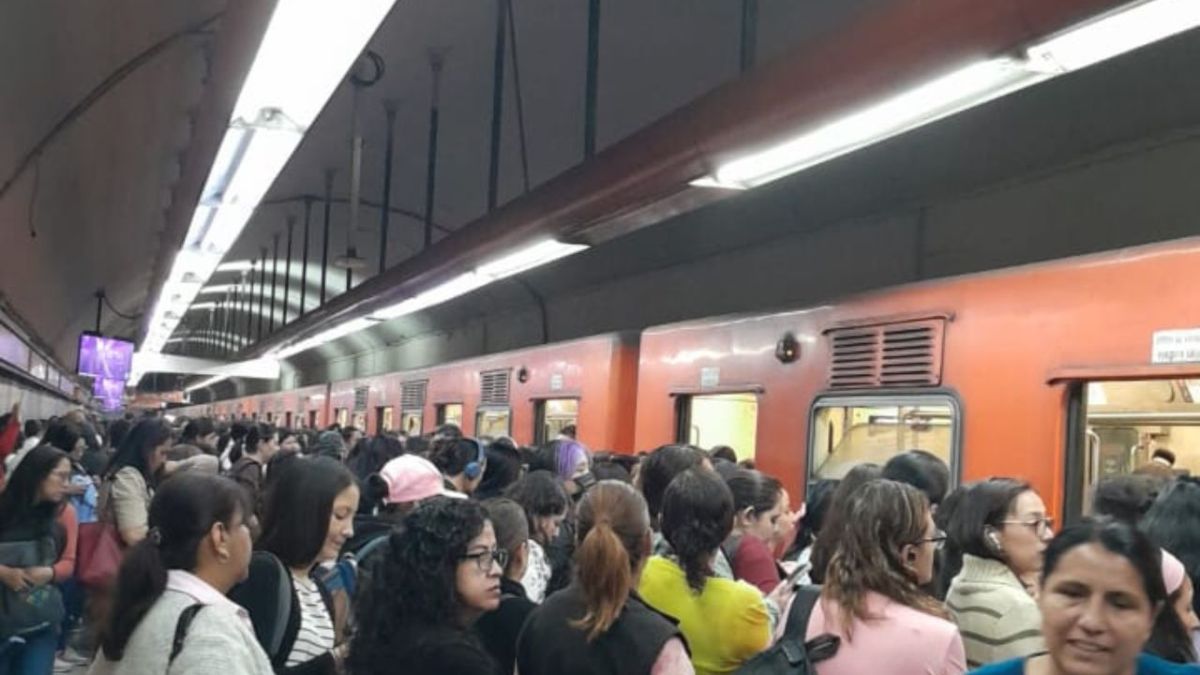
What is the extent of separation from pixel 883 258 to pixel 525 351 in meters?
3.23

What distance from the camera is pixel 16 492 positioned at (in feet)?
16.8

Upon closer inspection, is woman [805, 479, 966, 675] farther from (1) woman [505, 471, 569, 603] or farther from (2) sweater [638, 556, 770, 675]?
(1) woman [505, 471, 569, 603]

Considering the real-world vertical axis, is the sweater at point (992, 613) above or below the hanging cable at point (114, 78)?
below

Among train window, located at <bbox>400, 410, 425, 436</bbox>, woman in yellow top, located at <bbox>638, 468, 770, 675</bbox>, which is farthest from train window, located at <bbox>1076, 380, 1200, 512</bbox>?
train window, located at <bbox>400, 410, 425, 436</bbox>

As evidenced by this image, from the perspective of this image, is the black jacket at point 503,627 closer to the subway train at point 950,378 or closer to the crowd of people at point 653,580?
the crowd of people at point 653,580

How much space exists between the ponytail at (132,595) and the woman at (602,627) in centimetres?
87

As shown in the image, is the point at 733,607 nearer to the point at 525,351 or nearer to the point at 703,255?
the point at 525,351

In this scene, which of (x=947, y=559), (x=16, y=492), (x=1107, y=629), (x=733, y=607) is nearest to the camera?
(x=1107, y=629)

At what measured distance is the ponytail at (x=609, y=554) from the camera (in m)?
2.77

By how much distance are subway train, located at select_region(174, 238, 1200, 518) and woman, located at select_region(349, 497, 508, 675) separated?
8.16 ft

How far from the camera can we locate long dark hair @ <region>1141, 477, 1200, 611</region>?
Answer: 334 cm

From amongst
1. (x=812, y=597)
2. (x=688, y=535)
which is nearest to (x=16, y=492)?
(x=688, y=535)

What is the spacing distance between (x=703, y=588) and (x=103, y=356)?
16309mm

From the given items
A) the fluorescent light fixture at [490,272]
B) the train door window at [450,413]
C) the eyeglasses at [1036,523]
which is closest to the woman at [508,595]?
the eyeglasses at [1036,523]
